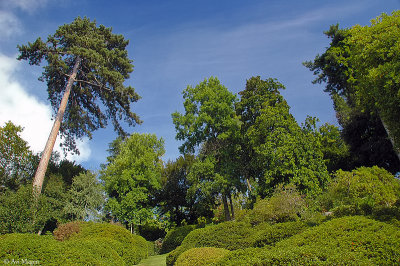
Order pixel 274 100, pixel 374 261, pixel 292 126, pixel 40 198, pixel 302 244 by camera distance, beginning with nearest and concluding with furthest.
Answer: pixel 374 261, pixel 302 244, pixel 40 198, pixel 292 126, pixel 274 100

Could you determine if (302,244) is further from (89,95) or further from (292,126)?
(89,95)

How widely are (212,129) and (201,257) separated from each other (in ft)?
42.9

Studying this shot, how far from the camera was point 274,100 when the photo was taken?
63.5 ft

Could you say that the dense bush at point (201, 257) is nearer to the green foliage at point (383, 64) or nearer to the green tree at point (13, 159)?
the green foliage at point (383, 64)

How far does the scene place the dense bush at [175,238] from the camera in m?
18.3

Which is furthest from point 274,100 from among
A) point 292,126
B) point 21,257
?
point 21,257

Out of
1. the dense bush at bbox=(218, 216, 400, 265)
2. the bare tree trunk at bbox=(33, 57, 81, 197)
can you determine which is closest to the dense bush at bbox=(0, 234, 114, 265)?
the dense bush at bbox=(218, 216, 400, 265)

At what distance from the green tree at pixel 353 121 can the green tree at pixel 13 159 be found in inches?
1070

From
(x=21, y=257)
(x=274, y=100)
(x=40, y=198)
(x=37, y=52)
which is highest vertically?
(x=37, y=52)

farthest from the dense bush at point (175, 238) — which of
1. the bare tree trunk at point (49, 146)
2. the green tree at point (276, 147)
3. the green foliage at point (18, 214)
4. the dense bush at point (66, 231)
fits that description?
the bare tree trunk at point (49, 146)

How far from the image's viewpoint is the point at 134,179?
2314 centimetres

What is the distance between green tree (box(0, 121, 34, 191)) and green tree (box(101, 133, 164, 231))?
6954mm

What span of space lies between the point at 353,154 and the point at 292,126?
718cm

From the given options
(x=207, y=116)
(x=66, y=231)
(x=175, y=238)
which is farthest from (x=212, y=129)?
(x=66, y=231)
